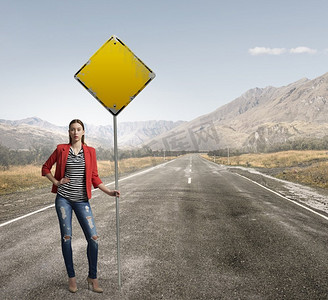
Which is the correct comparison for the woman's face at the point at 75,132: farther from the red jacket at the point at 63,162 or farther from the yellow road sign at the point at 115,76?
the yellow road sign at the point at 115,76

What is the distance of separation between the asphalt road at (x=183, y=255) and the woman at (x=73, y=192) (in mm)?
337

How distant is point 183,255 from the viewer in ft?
Result: 12.5

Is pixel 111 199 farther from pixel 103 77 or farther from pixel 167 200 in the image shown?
pixel 103 77

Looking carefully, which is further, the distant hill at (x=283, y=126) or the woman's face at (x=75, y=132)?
the distant hill at (x=283, y=126)

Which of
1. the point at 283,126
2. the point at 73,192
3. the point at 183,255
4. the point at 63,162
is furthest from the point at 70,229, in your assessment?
the point at 283,126

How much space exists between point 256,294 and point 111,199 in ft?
19.9

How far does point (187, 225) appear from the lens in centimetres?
536

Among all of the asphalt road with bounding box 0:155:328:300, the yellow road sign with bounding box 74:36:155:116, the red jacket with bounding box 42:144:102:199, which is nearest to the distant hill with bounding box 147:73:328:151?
the asphalt road with bounding box 0:155:328:300

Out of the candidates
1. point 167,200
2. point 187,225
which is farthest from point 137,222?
point 167,200

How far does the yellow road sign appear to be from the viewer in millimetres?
2861

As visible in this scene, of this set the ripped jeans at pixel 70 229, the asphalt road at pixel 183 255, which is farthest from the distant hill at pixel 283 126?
the ripped jeans at pixel 70 229

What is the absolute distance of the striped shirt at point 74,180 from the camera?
2861 millimetres

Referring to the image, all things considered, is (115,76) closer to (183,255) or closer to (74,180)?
(74,180)

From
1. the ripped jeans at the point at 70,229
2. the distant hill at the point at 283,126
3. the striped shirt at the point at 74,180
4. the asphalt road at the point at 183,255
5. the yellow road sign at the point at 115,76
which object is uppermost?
the distant hill at the point at 283,126
